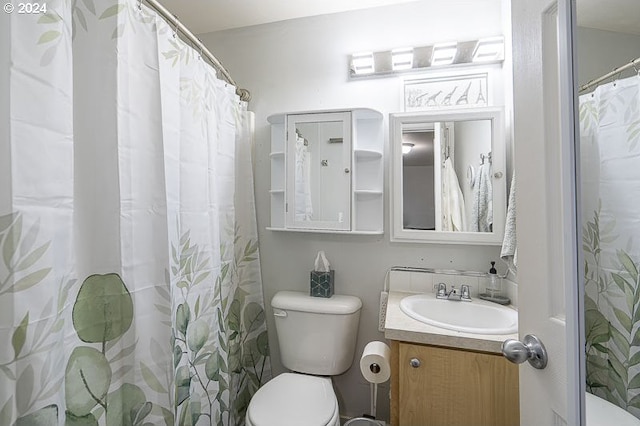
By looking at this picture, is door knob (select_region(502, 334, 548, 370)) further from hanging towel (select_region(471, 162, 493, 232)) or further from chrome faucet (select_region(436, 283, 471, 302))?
hanging towel (select_region(471, 162, 493, 232))

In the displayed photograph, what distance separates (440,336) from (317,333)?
663 mm

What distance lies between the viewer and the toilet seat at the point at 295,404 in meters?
1.11

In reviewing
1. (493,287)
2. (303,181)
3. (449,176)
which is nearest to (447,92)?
(449,176)

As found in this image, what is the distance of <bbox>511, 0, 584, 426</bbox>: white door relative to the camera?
503mm

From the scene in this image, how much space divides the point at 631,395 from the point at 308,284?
1423 mm

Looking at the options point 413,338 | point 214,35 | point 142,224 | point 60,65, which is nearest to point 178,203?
point 142,224

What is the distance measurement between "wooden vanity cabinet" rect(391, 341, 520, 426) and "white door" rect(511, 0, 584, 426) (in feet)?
1.03

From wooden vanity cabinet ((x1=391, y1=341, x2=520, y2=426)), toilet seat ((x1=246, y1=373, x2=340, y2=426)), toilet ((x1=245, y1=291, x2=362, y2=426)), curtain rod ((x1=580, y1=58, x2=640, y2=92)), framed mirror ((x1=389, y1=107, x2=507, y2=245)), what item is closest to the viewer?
curtain rod ((x1=580, y1=58, x2=640, y2=92))

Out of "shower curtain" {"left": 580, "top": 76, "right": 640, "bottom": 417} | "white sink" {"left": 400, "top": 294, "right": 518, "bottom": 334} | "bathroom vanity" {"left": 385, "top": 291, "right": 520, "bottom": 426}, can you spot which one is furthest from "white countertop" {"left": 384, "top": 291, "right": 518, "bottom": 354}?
"shower curtain" {"left": 580, "top": 76, "right": 640, "bottom": 417}

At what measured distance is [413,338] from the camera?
1.06 meters

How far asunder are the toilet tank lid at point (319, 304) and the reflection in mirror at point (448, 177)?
1.71 feet

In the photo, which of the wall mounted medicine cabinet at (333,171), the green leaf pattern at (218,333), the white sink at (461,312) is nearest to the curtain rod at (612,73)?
the white sink at (461,312)

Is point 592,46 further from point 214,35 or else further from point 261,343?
point 214,35

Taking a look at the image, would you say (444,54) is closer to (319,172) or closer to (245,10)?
(319,172)
